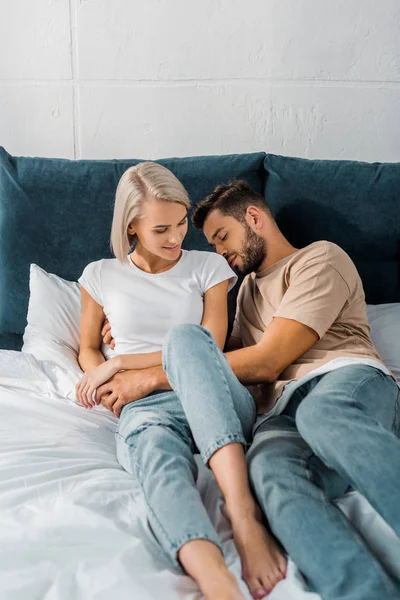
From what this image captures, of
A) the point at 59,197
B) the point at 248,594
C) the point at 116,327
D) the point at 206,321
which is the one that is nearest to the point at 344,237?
the point at 206,321

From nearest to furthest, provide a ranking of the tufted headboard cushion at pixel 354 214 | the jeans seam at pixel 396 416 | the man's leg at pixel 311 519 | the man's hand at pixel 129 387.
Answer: the man's leg at pixel 311 519 → the jeans seam at pixel 396 416 → the man's hand at pixel 129 387 → the tufted headboard cushion at pixel 354 214

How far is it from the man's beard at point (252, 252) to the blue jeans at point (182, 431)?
0.45 metres

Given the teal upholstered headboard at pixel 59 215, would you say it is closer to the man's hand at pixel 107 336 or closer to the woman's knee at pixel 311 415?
the man's hand at pixel 107 336

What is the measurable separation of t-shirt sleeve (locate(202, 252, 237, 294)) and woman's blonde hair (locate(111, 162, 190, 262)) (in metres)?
0.18

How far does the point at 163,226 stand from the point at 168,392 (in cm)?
46

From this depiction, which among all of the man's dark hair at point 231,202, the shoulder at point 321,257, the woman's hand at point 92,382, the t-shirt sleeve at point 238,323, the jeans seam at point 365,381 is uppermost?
the man's dark hair at point 231,202

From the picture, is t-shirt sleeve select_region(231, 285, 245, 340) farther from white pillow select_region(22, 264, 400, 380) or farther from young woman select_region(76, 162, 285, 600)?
white pillow select_region(22, 264, 400, 380)

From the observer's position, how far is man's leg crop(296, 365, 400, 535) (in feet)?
A: 4.19

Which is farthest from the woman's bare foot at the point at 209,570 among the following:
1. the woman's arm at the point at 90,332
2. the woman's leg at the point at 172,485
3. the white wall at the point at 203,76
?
the white wall at the point at 203,76

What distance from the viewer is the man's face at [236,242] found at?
206cm

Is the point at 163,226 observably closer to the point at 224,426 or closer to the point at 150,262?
the point at 150,262

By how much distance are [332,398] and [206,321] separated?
0.55 metres

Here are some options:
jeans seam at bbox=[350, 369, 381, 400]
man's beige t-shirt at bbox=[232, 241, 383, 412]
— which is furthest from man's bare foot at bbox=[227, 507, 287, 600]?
man's beige t-shirt at bbox=[232, 241, 383, 412]

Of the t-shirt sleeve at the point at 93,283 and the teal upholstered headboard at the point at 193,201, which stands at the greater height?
the teal upholstered headboard at the point at 193,201
